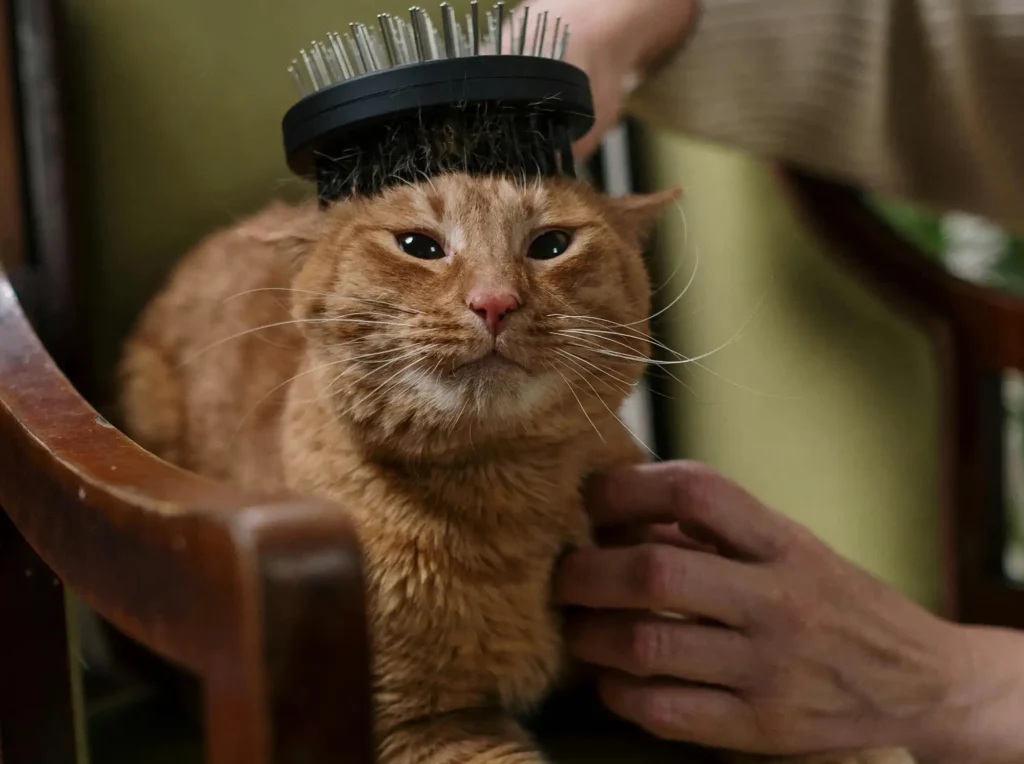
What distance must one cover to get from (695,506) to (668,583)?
7cm

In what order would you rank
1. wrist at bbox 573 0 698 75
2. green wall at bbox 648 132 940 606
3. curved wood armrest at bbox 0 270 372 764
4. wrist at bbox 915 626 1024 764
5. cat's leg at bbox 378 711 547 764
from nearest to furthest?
curved wood armrest at bbox 0 270 372 764, cat's leg at bbox 378 711 547 764, wrist at bbox 915 626 1024 764, wrist at bbox 573 0 698 75, green wall at bbox 648 132 940 606

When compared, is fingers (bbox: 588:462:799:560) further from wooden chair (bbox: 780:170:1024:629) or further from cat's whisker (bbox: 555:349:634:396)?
wooden chair (bbox: 780:170:1024:629)

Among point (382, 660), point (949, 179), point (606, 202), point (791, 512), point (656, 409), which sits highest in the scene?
point (606, 202)

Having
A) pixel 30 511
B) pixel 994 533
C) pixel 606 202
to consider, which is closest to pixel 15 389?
pixel 30 511

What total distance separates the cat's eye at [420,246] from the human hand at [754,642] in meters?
0.22

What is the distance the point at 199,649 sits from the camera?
33cm

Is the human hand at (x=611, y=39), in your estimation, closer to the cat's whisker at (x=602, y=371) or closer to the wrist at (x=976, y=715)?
the cat's whisker at (x=602, y=371)

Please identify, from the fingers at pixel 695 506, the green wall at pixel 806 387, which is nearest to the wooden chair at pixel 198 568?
the fingers at pixel 695 506

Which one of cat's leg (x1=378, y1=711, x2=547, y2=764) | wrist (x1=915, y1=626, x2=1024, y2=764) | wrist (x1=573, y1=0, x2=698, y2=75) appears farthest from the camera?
wrist (x1=573, y1=0, x2=698, y2=75)

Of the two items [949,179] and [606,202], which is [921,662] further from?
[949,179]

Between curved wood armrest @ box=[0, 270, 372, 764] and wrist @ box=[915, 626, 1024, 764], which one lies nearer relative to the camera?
curved wood armrest @ box=[0, 270, 372, 764]

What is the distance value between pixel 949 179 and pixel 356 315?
0.84 m

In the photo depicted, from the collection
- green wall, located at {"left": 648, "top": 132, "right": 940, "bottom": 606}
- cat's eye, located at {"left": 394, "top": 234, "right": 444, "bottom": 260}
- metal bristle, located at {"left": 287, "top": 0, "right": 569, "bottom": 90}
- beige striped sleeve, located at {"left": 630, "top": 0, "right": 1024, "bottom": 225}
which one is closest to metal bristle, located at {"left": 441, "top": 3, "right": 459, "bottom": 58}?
metal bristle, located at {"left": 287, "top": 0, "right": 569, "bottom": 90}

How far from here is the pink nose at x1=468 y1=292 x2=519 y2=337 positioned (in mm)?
524
